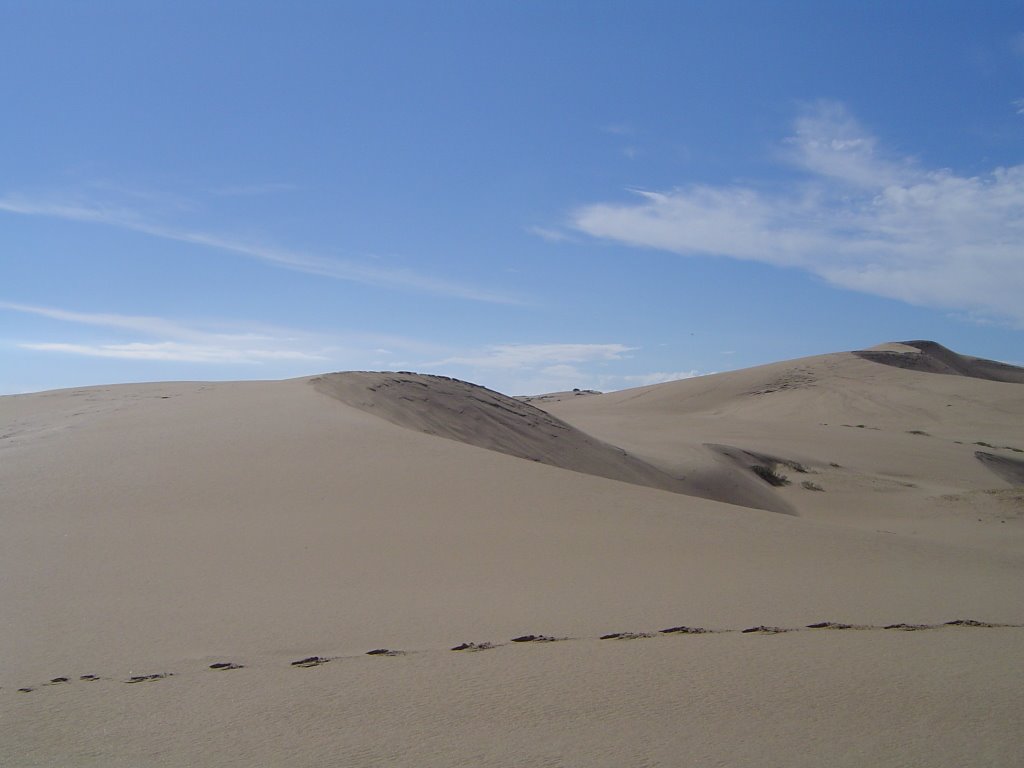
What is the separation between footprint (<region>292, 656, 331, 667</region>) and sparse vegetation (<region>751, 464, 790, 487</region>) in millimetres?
16042

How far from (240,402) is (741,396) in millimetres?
30693

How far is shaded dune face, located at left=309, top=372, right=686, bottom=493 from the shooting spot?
1430 cm

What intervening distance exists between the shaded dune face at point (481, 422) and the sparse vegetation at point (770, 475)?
3558 millimetres

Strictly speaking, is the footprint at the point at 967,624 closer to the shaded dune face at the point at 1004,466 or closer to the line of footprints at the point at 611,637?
the line of footprints at the point at 611,637

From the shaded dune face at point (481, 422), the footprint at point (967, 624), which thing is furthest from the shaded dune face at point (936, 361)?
the footprint at point (967, 624)

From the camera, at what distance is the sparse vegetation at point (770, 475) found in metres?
19.0

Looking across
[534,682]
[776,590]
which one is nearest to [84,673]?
[534,682]

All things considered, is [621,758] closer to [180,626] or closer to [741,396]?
[180,626]

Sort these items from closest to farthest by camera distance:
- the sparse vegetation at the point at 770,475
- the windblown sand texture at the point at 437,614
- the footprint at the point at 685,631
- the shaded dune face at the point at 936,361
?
the windblown sand texture at the point at 437,614, the footprint at the point at 685,631, the sparse vegetation at the point at 770,475, the shaded dune face at the point at 936,361

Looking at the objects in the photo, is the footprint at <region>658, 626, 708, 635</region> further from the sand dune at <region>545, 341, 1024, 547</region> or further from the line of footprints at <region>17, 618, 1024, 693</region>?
the sand dune at <region>545, 341, 1024, 547</region>

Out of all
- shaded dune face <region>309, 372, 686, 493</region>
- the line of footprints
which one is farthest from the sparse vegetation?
the line of footprints

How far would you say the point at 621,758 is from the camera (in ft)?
10.7

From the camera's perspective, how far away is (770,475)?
63.3 ft

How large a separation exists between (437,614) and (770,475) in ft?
50.7
